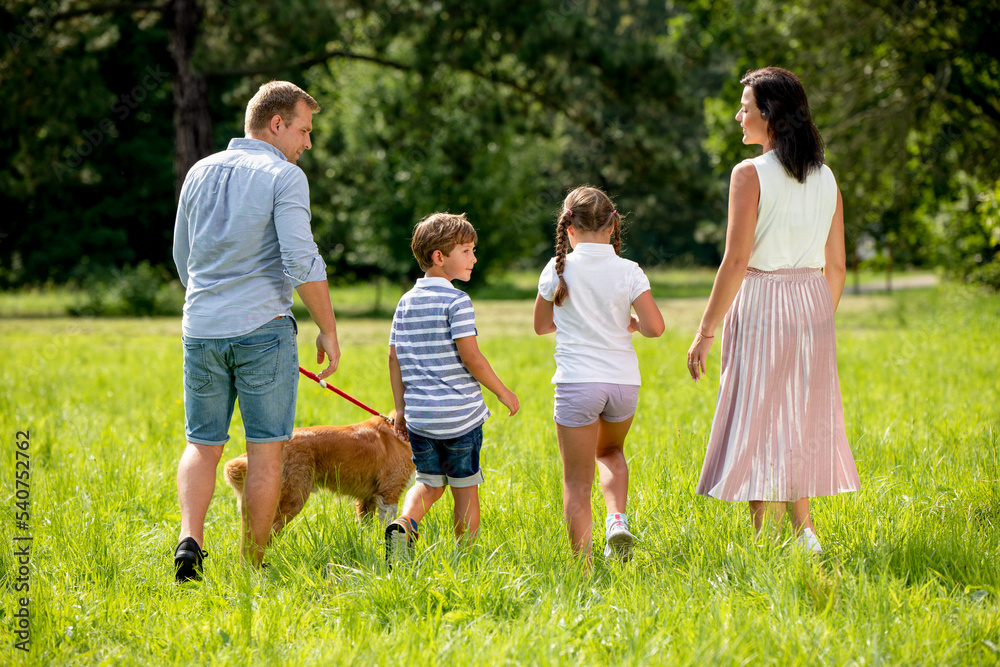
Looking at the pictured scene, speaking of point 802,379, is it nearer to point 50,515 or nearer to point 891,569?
point 891,569

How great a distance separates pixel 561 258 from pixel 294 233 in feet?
3.57

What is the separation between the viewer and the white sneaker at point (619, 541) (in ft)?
11.0

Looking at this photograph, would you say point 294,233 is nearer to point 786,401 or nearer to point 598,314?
point 598,314

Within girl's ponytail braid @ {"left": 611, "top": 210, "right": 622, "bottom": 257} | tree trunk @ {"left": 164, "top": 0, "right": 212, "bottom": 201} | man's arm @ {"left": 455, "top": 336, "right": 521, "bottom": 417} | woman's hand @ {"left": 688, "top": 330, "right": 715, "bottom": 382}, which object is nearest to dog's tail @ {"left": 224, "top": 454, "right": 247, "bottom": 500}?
man's arm @ {"left": 455, "top": 336, "right": 521, "bottom": 417}

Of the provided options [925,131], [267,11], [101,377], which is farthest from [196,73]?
[925,131]

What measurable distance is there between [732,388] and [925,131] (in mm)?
15902

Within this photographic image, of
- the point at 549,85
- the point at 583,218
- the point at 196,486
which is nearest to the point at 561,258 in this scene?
the point at 583,218

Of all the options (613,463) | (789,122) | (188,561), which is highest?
(789,122)

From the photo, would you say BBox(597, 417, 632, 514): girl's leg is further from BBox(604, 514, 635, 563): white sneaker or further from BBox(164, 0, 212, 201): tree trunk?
BBox(164, 0, 212, 201): tree trunk

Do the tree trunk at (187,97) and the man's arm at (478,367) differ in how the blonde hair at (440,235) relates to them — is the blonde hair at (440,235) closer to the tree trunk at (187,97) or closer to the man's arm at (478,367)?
the man's arm at (478,367)

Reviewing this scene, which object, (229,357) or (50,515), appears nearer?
(229,357)

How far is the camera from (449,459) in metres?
3.55

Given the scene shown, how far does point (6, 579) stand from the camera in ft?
11.0

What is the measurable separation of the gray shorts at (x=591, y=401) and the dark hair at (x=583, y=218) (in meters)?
0.38
